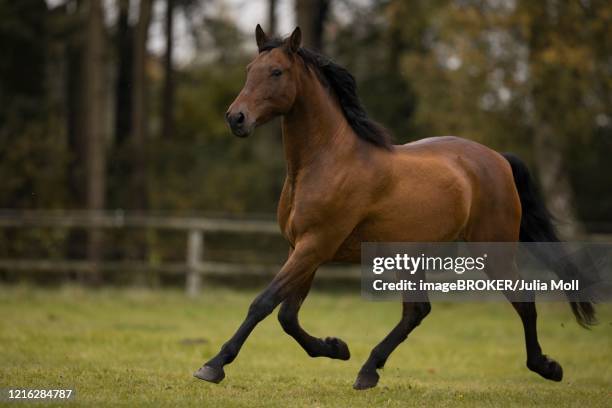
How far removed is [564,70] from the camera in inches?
639

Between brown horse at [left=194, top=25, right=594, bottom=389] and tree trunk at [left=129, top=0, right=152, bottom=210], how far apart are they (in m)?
12.5

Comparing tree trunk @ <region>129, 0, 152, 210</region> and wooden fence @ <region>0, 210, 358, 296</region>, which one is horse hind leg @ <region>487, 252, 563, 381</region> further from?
tree trunk @ <region>129, 0, 152, 210</region>

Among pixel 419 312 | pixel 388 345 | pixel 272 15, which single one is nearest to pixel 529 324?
pixel 419 312

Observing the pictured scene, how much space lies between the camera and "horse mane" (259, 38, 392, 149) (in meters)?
6.43

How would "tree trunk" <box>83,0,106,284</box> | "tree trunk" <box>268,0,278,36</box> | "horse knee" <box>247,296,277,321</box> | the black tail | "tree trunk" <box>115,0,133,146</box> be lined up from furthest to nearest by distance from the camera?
1. "tree trunk" <box>115,0,133,146</box>
2. "tree trunk" <box>268,0,278,36</box>
3. "tree trunk" <box>83,0,106,284</box>
4. the black tail
5. "horse knee" <box>247,296,277,321</box>

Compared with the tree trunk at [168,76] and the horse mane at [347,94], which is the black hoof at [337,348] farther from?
the tree trunk at [168,76]

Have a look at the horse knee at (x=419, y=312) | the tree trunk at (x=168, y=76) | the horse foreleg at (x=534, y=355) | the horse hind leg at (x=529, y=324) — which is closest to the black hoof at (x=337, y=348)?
the horse knee at (x=419, y=312)

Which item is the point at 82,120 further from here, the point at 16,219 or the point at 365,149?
the point at 365,149

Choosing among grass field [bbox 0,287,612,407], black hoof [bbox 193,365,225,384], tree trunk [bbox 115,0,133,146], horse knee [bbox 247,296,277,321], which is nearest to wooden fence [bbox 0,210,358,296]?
grass field [bbox 0,287,612,407]

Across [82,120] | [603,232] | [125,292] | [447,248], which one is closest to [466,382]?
[447,248]

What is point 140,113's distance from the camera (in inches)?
740

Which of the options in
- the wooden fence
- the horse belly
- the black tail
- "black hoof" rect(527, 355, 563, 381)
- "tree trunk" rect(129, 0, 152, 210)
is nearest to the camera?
the horse belly

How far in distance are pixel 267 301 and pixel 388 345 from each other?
1.22 meters

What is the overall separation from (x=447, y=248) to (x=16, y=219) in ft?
34.8
